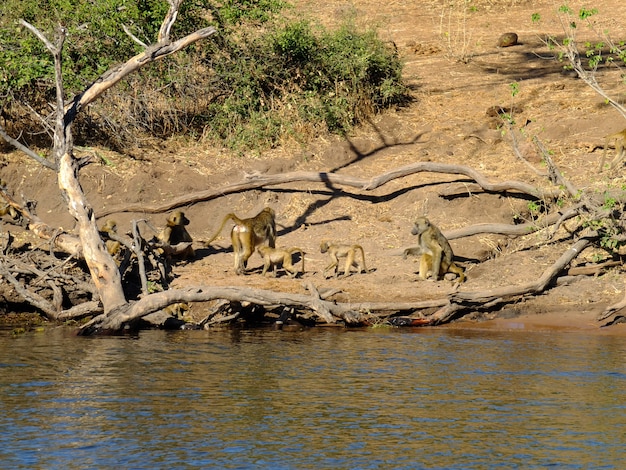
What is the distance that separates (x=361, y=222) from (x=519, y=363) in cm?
584

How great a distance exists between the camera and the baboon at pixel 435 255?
1405 cm

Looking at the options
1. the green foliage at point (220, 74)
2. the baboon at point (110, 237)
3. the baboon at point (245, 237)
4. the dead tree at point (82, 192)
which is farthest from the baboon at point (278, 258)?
the green foliage at point (220, 74)

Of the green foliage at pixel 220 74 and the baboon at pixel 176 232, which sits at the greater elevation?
the green foliage at pixel 220 74

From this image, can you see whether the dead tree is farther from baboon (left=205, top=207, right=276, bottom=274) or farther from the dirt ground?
baboon (left=205, top=207, right=276, bottom=274)

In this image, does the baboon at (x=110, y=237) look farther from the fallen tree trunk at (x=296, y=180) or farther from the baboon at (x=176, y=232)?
the fallen tree trunk at (x=296, y=180)

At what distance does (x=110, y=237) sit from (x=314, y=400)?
5.27m

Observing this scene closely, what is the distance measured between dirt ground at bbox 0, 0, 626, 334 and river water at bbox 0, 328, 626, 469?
4.17ft

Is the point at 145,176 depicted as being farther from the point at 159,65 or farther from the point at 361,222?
the point at 361,222

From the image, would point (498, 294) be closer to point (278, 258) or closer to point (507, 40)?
point (278, 258)

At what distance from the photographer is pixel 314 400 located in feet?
31.5

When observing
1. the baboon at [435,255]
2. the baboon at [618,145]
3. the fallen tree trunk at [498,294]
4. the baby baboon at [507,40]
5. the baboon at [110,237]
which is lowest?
the fallen tree trunk at [498,294]

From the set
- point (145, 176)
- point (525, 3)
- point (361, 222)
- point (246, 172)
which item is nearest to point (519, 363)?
point (361, 222)

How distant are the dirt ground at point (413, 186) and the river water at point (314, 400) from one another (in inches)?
50.0

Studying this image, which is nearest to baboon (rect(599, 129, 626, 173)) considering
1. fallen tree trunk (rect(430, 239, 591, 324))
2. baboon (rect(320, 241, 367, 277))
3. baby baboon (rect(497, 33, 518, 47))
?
fallen tree trunk (rect(430, 239, 591, 324))
